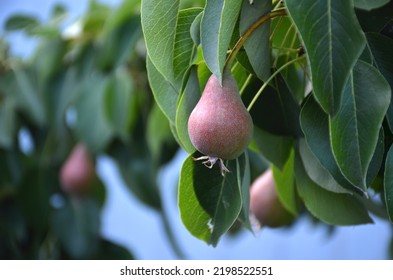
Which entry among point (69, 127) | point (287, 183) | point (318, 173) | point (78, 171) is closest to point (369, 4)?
point (318, 173)

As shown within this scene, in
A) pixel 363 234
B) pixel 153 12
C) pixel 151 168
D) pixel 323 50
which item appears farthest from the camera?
pixel 363 234

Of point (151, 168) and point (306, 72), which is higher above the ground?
point (306, 72)

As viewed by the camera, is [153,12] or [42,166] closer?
[153,12]

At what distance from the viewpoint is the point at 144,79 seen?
144 cm

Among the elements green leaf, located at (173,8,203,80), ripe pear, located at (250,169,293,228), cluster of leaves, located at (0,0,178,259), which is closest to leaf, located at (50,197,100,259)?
cluster of leaves, located at (0,0,178,259)

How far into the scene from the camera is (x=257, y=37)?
1.94ft

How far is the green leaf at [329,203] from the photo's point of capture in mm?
698

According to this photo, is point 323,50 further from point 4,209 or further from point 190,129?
point 4,209

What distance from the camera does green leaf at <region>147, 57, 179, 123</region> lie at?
660mm

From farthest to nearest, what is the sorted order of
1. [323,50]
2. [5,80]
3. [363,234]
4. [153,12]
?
[363,234] → [5,80] → [153,12] → [323,50]

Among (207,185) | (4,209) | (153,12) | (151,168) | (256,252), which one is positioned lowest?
(256,252)

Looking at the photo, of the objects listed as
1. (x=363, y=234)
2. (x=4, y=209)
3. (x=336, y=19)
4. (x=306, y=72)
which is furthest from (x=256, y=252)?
(x=336, y=19)

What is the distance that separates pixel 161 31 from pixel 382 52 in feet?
0.48

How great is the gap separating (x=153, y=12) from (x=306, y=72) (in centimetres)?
13
